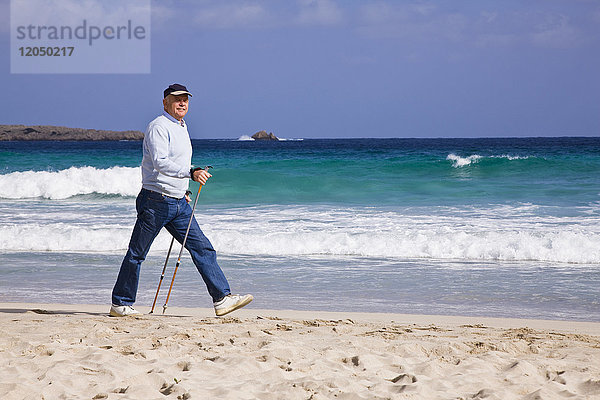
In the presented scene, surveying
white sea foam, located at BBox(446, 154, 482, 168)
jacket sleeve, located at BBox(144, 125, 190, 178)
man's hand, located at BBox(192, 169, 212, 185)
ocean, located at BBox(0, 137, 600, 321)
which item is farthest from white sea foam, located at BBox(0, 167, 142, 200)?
man's hand, located at BBox(192, 169, 212, 185)

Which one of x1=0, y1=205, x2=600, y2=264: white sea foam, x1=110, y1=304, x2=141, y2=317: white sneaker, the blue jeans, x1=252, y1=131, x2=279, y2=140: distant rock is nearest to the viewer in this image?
the blue jeans

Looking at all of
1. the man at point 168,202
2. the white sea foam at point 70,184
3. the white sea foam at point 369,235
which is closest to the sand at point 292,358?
the man at point 168,202

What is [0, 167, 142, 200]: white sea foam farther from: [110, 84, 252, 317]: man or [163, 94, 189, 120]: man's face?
[163, 94, 189, 120]: man's face

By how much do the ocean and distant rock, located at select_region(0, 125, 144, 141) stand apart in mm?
66831

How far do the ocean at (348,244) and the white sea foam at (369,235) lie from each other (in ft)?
0.08

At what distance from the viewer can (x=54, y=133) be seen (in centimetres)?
8612

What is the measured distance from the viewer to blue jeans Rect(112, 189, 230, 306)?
504cm

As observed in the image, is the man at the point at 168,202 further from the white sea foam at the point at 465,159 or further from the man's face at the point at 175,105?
the white sea foam at the point at 465,159

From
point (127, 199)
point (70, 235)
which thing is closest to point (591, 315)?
point (70, 235)

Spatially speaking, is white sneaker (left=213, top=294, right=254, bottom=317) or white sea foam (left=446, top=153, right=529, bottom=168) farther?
white sea foam (left=446, top=153, right=529, bottom=168)

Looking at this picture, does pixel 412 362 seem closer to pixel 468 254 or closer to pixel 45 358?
pixel 45 358

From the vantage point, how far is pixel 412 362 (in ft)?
12.7

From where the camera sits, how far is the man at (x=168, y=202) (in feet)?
16.2

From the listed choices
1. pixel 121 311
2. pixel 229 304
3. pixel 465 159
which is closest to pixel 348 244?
pixel 229 304
